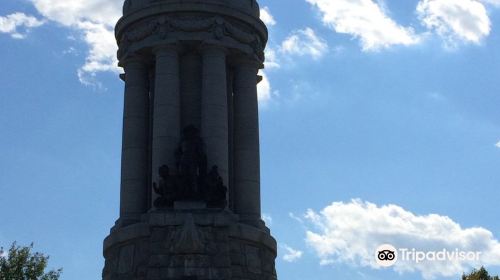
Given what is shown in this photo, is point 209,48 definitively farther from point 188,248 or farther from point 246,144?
point 188,248

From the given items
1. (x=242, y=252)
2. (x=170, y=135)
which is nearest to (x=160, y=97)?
(x=170, y=135)

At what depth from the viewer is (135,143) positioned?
3609cm

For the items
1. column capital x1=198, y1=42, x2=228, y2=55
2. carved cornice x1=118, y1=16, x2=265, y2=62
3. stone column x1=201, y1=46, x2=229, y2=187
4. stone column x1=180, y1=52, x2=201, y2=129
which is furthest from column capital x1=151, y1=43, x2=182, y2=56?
stone column x1=201, y1=46, x2=229, y2=187

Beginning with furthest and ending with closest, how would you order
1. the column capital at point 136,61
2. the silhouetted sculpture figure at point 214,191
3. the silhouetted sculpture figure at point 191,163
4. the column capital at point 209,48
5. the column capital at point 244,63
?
the column capital at point 244,63 → the column capital at point 136,61 → the column capital at point 209,48 → the silhouetted sculpture figure at point 214,191 → the silhouetted sculpture figure at point 191,163

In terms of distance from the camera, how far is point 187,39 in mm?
35562

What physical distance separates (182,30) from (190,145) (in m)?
5.11

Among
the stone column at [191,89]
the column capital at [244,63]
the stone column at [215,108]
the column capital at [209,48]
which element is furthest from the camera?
the column capital at [244,63]

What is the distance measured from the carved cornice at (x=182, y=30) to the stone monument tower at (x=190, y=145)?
40 millimetres

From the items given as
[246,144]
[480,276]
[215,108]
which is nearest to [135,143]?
[215,108]

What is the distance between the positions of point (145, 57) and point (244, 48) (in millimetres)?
4096

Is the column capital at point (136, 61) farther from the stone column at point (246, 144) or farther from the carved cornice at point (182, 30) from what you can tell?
the stone column at point (246, 144)

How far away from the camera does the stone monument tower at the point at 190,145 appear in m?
32.3

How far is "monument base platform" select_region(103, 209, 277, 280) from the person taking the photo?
3145 cm

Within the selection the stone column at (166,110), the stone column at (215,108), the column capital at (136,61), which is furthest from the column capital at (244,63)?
the column capital at (136,61)
